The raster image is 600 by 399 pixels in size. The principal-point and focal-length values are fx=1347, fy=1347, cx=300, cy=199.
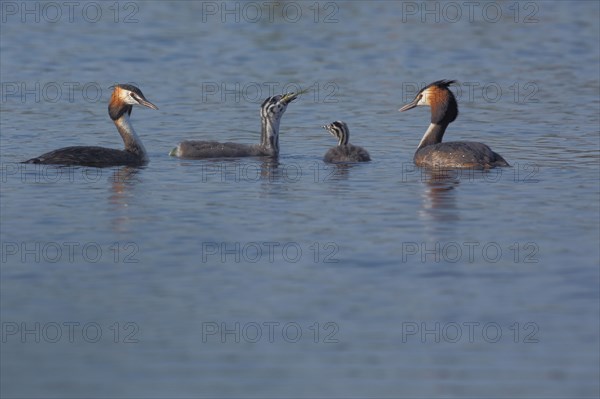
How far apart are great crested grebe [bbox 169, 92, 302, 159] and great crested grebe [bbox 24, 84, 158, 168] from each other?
24.1 inches

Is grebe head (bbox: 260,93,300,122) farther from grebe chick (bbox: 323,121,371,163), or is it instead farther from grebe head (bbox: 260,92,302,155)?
grebe chick (bbox: 323,121,371,163)

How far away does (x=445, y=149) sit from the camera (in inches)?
698

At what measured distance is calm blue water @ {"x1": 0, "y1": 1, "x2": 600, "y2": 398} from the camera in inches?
369

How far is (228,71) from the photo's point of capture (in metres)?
27.2

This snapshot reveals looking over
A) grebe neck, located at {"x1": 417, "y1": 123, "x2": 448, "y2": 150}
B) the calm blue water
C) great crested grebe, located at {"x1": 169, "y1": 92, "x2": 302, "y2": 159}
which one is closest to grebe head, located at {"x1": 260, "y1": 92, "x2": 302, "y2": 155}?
great crested grebe, located at {"x1": 169, "y1": 92, "x2": 302, "y2": 159}

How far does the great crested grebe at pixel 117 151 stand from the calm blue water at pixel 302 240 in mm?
297

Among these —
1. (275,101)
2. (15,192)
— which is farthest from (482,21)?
(15,192)

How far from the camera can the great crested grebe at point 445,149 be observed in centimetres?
1738

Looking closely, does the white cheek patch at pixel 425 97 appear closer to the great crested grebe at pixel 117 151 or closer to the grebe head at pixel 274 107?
the grebe head at pixel 274 107

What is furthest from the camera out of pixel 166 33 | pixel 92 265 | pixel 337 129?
pixel 166 33

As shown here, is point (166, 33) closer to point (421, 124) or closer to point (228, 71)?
point (228, 71)

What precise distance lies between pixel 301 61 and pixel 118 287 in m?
17.5

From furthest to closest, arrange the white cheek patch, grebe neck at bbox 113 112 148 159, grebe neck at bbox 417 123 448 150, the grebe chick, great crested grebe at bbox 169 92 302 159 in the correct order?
the white cheek patch, grebe neck at bbox 417 123 448 150, great crested grebe at bbox 169 92 302 159, grebe neck at bbox 113 112 148 159, the grebe chick

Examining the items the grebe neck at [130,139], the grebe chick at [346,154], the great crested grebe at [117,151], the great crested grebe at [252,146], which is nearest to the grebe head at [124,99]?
the great crested grebe at [117,151]
